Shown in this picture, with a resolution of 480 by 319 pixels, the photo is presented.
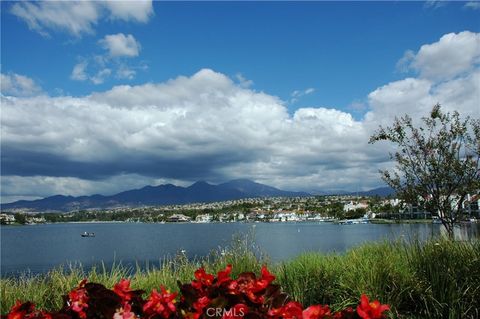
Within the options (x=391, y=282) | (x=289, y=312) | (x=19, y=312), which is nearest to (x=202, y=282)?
(x=289, y=312)

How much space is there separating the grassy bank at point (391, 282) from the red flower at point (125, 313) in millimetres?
3456

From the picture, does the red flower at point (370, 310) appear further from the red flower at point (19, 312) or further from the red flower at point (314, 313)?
the red flower at point (19, 312)

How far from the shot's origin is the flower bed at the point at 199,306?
2436 millimetres

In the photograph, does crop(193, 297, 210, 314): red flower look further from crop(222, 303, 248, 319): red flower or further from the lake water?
the lake water

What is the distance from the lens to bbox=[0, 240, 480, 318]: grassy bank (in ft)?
18.1

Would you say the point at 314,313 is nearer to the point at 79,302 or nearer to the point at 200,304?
the point at 200,304

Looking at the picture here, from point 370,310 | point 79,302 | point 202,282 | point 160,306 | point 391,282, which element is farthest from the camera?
point 391,282

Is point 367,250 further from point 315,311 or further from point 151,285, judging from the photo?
point 315,311

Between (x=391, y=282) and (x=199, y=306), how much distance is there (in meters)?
4.23

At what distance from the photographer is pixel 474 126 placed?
13.6 metres

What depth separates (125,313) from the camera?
2.47 metres

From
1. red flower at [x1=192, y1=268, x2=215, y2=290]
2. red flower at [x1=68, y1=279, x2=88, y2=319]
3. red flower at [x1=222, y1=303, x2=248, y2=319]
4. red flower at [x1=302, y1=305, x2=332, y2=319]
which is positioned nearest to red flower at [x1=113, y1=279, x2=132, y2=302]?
red flower at [x1=68, y1=279, x2=88, y2=319]

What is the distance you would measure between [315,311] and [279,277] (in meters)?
4.67

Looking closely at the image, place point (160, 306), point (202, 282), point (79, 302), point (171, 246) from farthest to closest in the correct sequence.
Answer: point (171, 246), point (202, 282), point (79, 302), point (160, 306)
